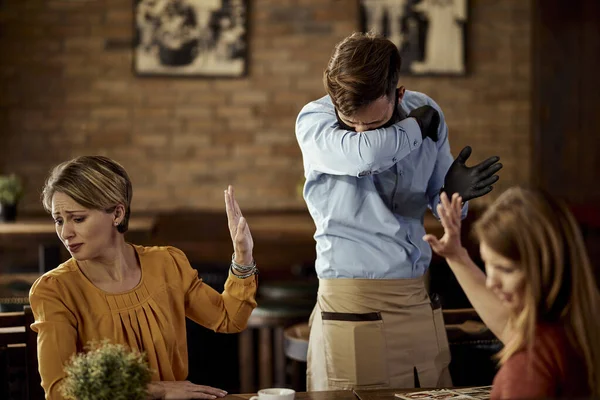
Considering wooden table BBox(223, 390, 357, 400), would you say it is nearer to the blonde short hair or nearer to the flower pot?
the blonde short hair

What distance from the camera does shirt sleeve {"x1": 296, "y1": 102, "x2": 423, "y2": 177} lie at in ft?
6.93

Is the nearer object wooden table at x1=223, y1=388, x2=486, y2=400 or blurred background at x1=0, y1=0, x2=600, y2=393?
wooden table at x1=223, y1=388, x2=486, y2=400

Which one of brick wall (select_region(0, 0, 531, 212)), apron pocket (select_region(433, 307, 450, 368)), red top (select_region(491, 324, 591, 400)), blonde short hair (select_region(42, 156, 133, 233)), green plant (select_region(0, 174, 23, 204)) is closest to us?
red top (select_region(491, 324, 591, 400))

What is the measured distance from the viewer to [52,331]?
73.1 inches

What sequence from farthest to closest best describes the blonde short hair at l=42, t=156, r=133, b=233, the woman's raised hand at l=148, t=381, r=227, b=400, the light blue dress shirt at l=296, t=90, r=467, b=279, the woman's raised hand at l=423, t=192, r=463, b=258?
the light blue dress shirt at l=296, t=90, r=467, b=279
the blonde short hair at l=42, t=156, r=133, b=233
the woman's raised hand at l=148, t=381, r=227, b=400
the woman's raised hand at l=423, t=192, r=463, b=258

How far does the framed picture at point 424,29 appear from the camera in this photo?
5621 millimetres

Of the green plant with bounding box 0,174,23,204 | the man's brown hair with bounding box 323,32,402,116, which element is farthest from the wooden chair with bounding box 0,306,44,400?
the green plant with bounding box 0,174,23,204

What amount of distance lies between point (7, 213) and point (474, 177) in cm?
323

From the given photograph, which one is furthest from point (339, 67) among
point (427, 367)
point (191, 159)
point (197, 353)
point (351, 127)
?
point (191, 159)

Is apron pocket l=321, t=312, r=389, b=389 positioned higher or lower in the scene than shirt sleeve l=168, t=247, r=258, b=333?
lower

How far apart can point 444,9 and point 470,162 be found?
1.06 meters

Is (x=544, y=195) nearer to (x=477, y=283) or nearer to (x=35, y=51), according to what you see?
(x=477, y=283)

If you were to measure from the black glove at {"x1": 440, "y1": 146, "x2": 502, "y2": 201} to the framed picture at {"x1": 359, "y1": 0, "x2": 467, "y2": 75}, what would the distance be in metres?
3.55

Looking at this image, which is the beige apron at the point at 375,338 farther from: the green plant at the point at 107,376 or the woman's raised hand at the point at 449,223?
the green plant at the point at 107,376
